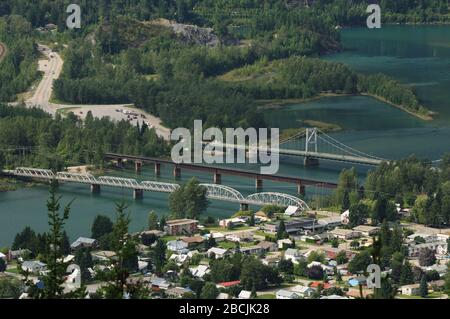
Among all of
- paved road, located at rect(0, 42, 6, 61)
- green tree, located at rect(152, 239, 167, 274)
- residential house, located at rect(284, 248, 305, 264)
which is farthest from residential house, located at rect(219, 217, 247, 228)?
paved road, located at rect(0, 42, 6, 61)

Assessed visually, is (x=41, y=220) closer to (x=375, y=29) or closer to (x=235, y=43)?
(x=235, y=43)

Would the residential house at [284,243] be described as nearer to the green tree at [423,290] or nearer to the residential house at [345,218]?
the residential house at [345,218]

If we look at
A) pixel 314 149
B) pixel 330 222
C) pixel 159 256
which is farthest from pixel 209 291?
pixel 314 149

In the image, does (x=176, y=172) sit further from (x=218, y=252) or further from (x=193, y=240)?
(x=218, y=252)

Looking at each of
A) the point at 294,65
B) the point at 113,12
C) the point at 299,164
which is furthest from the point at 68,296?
the point at 113,12

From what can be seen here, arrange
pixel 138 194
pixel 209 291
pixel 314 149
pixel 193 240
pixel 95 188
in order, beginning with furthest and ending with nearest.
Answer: pixel 314 149, pixel 95 188, pixel 138 194, pixel 193 240, pixel 209 291

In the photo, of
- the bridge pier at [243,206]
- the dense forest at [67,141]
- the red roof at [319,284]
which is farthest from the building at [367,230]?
the dense forest at [67,141]
